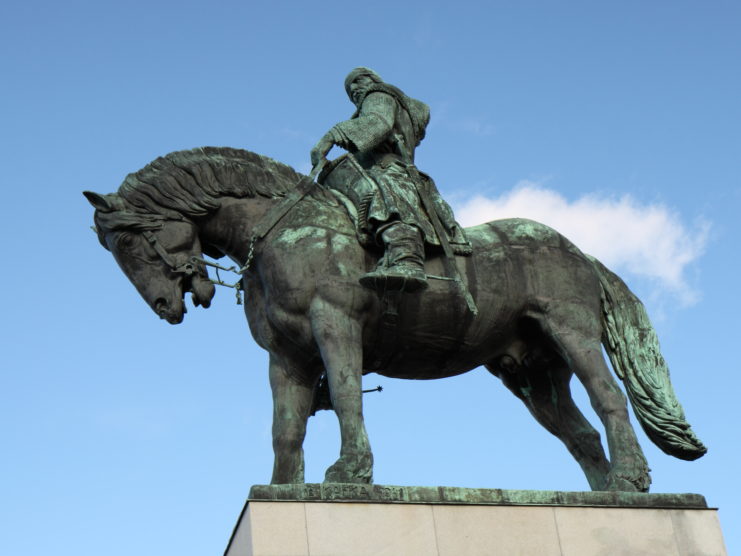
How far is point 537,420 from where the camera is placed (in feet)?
41.3

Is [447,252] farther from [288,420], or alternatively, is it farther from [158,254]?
[158,254]

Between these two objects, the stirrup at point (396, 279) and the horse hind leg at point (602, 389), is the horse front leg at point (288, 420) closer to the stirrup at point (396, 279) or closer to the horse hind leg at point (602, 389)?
the stirrup at point (396, 279)

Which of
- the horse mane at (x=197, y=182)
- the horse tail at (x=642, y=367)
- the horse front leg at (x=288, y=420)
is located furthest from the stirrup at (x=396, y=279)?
the horse tail at (x=642, y=367)

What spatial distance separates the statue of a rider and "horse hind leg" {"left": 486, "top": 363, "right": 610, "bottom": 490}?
1.45 meters

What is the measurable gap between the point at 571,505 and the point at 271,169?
3.87m

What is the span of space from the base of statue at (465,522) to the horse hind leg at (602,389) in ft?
1.13

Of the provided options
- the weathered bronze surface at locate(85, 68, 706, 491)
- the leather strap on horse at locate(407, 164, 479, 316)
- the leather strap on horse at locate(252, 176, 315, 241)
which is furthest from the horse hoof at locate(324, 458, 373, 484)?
the leather strap on horse at locate(252, 176, 315, 241)

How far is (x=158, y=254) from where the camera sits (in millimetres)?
11609

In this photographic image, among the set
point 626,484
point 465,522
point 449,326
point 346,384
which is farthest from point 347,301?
point 626,484

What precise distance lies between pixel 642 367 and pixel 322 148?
3.47m

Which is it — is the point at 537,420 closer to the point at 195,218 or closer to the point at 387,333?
the point at 387,333

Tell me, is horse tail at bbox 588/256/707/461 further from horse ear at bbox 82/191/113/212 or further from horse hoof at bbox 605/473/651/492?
horse ear at bbox 82/191/113/212

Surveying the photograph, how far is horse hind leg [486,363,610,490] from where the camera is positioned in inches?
484

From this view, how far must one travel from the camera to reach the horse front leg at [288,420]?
37.3 feet
